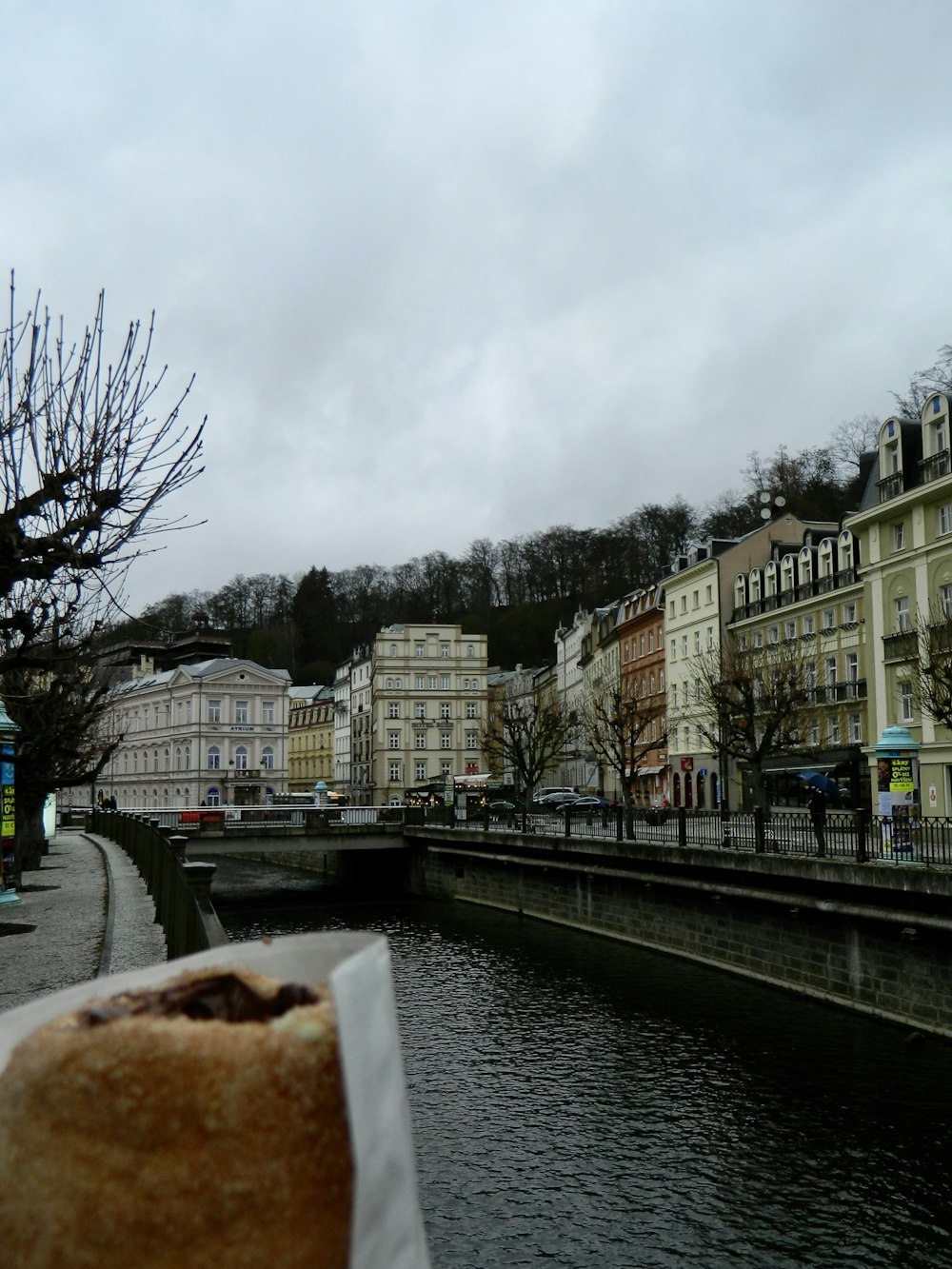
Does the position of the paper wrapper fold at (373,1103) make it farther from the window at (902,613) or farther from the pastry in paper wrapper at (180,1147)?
the window at (902,613)

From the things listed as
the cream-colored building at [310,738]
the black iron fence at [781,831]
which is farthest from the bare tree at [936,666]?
the cream-colored building at [310,738]

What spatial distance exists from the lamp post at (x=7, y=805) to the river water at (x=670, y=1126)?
311 inches

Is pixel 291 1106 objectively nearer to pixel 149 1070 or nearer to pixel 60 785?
pixel 149 1070

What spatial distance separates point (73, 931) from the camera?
16.8 meters

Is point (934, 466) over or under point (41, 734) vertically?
over

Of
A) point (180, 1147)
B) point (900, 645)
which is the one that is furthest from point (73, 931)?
point (900, 645)

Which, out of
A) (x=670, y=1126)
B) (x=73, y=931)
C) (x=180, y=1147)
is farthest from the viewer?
(x=73, y=931)

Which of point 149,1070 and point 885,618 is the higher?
point 885,618

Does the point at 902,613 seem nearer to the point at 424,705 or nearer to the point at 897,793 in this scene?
the point at 897,793

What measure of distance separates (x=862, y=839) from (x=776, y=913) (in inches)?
148

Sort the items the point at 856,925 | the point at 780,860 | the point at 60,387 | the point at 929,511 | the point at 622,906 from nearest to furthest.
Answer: the point at 60,387, the point at 856,925, the point at 780,860, the point at 622,906, the point at 929,511

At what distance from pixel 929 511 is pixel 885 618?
4285 millimetres

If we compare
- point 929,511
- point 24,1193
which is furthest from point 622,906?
point 24,1193

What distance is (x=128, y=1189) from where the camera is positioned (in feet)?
4.71
